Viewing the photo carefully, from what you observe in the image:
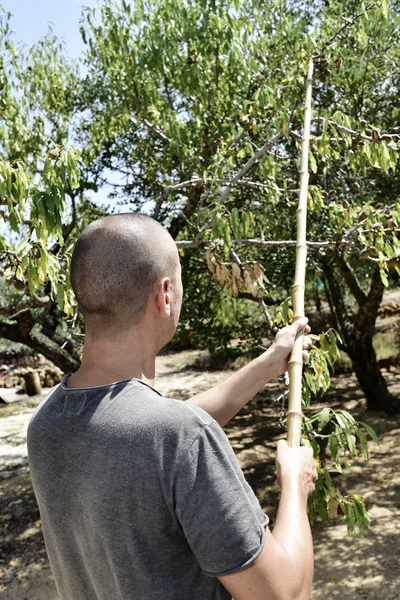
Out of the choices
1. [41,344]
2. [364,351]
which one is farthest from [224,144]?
[364,351]

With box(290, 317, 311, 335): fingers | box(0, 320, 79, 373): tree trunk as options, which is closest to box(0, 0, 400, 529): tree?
box(0, 320, 79, 373): tree trunk

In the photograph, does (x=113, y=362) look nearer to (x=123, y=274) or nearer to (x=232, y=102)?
(x=123, y=274)

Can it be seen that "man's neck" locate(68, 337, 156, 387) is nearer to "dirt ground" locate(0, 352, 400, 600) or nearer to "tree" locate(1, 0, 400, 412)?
"tree" locate(1, 0, 400, 412)

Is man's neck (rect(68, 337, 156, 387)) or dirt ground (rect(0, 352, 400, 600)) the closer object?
man's neck (rect(68, 337, 156, 387))

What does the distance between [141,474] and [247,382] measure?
2.56ft

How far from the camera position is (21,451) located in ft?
32.5

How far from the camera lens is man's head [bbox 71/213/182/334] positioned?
1391 millimetres

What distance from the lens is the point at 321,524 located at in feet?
21.0

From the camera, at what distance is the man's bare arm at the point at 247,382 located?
187cm

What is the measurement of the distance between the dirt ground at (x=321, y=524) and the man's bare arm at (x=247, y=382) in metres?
3.84

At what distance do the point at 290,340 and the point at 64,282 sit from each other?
1695 millimetres

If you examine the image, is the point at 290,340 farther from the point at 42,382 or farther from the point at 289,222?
the point at 42,382

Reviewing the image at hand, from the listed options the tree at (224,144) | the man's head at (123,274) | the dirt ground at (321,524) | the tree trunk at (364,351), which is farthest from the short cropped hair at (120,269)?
the tree trunk at (364,351)

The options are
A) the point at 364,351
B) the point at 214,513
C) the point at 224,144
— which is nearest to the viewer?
the point at 214,513
